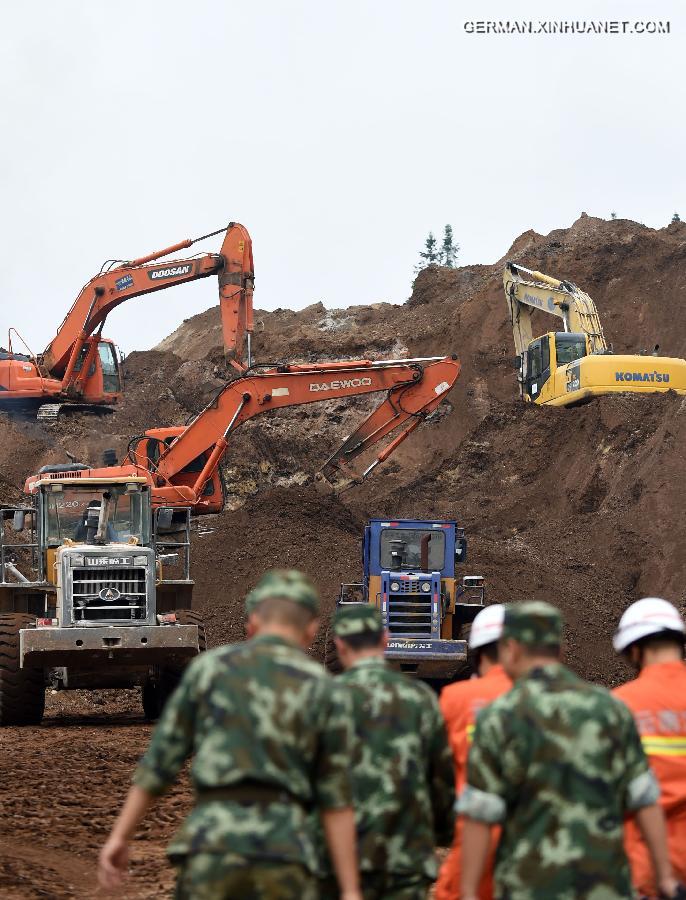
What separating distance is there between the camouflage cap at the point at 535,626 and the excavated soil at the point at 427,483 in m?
4.34

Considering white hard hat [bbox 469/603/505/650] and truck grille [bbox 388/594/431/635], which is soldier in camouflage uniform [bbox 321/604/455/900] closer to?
white hard hat [bbox 469/603/505/650]

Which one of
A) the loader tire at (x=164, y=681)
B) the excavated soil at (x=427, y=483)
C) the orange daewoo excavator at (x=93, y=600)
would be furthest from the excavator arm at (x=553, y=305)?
the loader tire at (x=164, y=681)

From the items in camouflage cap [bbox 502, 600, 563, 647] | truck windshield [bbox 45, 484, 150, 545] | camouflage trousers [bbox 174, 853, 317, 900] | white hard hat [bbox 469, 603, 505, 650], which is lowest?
camouflage trousers [bbox 174, 853, 317, 900]

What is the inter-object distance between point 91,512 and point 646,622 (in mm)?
12777

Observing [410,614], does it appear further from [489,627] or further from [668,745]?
[668,745]

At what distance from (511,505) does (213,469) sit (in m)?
11.1

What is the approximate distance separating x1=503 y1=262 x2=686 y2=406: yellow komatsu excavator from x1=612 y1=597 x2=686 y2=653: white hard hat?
2562cm

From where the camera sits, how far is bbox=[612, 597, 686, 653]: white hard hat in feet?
17.0

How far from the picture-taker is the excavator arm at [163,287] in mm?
28266

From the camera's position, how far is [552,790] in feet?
14.6

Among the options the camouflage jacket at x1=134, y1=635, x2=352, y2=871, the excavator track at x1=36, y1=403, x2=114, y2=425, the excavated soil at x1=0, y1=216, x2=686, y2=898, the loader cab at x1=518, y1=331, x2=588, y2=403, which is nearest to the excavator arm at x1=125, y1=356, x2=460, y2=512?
the excavated soil at x1=0, y1=216, x2=686, y2=898

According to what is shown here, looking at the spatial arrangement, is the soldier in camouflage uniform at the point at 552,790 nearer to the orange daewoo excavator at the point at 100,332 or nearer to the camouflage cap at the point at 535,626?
the camouflage cap at the point at 535,626

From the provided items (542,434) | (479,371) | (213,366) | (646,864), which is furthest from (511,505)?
(646,864)

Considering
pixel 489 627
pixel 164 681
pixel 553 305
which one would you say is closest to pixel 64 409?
pixel 553 305
